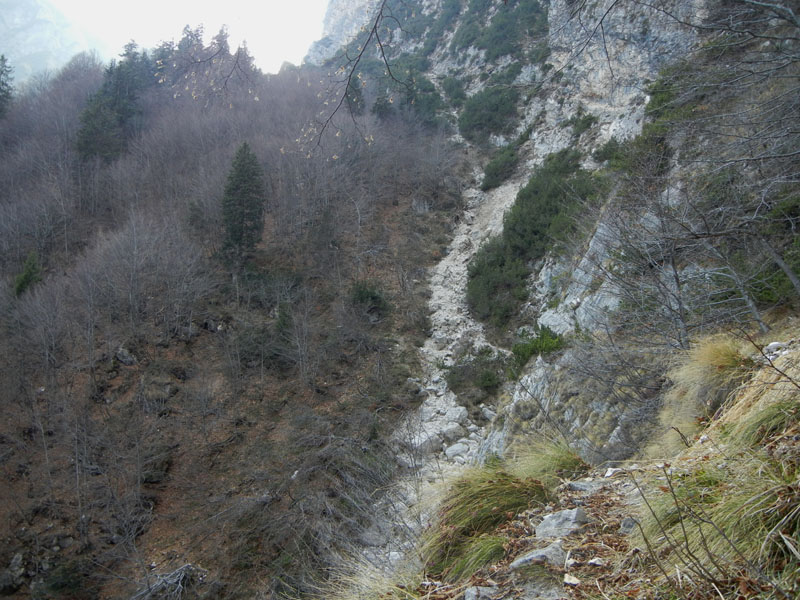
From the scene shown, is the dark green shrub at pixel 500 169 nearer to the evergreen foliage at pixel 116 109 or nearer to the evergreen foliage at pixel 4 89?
the evergreen foliage at pixel 116 109

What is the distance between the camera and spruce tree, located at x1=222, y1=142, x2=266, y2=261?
777 inches

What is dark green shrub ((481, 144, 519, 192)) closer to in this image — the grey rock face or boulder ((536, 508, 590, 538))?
boulder ((536, 508, 590, 538))

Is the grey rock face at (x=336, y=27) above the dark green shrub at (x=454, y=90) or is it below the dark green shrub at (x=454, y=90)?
above

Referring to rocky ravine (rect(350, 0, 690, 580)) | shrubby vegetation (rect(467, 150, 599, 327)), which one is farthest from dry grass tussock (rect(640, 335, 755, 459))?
shrubby vegetation (rect(467, 150, 599, 327))

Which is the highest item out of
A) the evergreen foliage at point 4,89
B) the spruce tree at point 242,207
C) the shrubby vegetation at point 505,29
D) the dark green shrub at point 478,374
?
the evergreen foliage at point 4,89

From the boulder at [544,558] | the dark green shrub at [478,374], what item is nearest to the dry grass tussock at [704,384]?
the boulder at [544,558]

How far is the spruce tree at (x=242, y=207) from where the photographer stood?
64.7 feet

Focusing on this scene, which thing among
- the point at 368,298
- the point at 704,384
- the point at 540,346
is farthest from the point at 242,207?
the point at 704,384

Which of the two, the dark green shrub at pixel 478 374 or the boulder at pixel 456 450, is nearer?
the boulder at pixel 456 450

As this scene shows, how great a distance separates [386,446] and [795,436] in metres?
9.96

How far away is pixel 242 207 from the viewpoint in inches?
790

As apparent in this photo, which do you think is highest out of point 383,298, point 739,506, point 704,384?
point 739,506

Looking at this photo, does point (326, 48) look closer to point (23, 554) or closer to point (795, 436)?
point (23, 554)

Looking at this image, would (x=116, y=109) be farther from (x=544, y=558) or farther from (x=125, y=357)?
(x=544, y=558)
